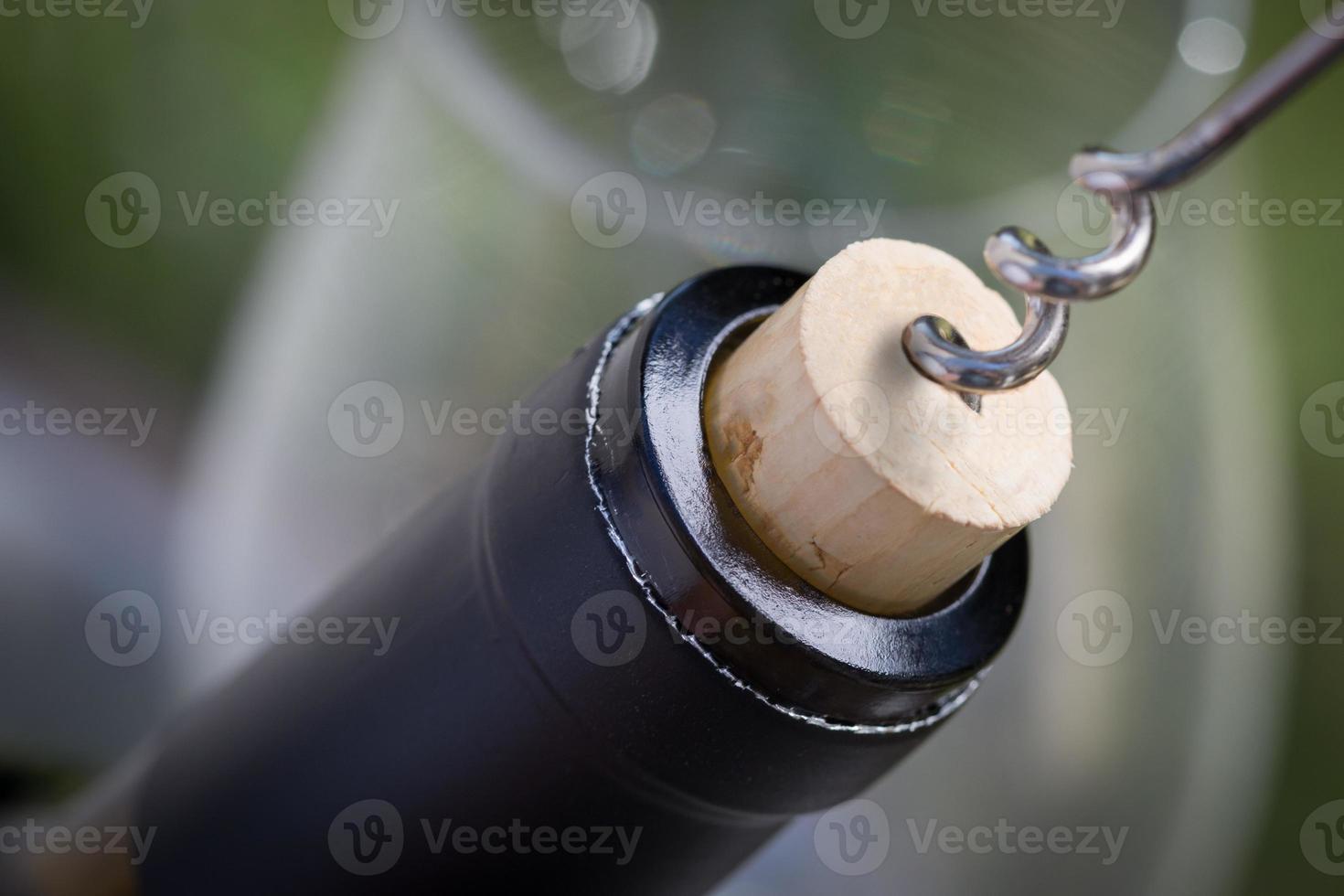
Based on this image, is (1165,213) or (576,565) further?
(1165,213)

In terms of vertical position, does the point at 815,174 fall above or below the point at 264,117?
above

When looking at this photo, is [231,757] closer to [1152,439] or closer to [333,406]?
A: [333,406]

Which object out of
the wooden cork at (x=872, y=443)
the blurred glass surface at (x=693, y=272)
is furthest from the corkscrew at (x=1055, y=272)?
the blurred glass surface at (x=693, y=272)

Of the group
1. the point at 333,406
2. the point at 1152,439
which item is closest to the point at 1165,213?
the point at 1152,439

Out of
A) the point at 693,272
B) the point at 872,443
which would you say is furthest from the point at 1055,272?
the point at 693,272

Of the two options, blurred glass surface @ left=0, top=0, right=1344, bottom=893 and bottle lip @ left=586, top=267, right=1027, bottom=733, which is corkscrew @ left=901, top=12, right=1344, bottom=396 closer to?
bottle lip @ left=586, top=267, right=1027, bottom=733

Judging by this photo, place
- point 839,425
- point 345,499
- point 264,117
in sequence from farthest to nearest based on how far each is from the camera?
point 264,117 → point 345,499 → point 839,425

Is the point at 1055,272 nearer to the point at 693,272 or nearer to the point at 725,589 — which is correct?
the point at 725,589
